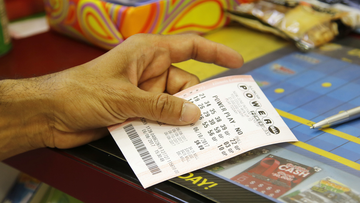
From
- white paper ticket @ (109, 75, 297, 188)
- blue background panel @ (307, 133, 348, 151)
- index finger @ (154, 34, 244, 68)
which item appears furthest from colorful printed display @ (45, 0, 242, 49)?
blue background panel @ (307, 133, 348, 151)

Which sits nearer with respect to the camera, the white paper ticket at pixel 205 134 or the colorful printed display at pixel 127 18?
the white paper ticket at pixel 205 134

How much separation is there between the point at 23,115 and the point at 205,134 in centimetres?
33

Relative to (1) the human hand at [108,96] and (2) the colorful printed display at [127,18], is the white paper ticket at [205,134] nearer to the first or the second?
(1) the human hand at [108,96]

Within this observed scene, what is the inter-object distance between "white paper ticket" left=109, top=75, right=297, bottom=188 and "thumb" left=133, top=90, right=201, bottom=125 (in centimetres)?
2

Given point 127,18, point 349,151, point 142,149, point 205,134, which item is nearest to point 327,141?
point 349,151

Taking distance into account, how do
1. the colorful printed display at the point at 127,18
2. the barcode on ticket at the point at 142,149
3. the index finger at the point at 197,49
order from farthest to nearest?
1. the colorful printed display at the point at 127,18
2. the index finger at the point at 197,49
3. the barcode on ticket at the point at 142,149

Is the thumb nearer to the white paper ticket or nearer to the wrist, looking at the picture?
the white paper ticket

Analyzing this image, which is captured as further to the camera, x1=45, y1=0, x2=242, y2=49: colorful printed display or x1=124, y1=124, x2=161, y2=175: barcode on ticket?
x1=45, y1=0, x2=242, y2=49: colorful printed display

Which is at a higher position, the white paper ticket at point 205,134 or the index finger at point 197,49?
the index finger at point 197,49

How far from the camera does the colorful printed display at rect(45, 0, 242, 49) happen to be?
0.78 m

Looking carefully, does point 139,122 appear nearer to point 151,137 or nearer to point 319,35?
point 151,137

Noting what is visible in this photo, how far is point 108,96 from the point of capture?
1.80ft

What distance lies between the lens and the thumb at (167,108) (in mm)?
530

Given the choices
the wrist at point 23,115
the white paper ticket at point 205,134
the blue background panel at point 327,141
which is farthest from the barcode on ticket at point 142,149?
the blue background panel at point 327,141
